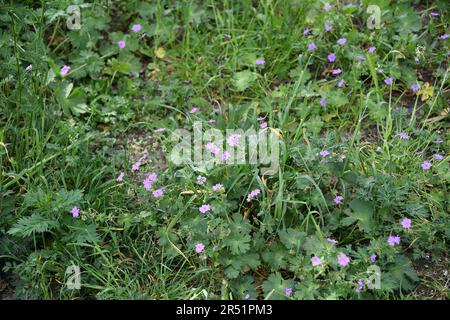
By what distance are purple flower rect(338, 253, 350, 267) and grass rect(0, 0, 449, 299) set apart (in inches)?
1.0

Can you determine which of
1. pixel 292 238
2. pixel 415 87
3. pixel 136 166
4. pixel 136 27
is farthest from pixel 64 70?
pixel 415 87

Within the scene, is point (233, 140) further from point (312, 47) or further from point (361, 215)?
point (312, 47)

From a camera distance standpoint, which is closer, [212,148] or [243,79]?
[212,148]

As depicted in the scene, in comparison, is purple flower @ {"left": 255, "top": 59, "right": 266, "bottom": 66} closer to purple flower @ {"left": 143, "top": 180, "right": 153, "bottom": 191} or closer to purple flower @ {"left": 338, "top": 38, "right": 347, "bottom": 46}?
purple flower @ {"left": 338, "top": 38, "right": 347, "bottom": 46}

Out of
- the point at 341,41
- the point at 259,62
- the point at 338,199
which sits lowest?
the point at 338,199

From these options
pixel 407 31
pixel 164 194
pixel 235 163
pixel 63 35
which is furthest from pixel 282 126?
pixel 63 35

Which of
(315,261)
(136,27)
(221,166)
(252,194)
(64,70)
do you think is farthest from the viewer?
(136,27)

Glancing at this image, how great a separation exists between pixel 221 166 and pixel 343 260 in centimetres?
69

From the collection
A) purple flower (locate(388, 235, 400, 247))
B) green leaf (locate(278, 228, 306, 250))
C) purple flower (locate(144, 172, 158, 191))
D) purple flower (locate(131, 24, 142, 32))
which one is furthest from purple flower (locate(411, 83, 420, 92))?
purple flower (locate(131, 24, 142, 32))

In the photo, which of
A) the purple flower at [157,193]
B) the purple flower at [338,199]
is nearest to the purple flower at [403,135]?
the purple flower at [338,199]

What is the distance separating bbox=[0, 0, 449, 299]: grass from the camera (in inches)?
99.1

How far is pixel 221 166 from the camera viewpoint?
2.71 metres
